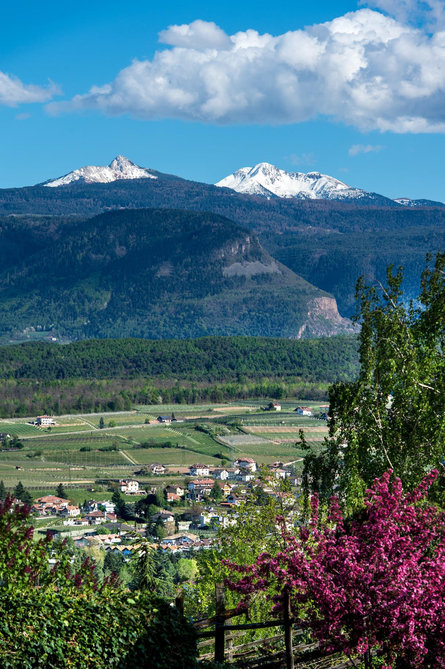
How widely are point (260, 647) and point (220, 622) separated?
5.09ft

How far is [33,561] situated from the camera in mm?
11719

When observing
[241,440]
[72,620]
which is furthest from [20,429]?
[72,620]

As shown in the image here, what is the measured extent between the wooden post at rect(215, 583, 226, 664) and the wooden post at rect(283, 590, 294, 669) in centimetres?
81

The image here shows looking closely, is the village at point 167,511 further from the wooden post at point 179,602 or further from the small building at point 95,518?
the wooden post at point 179,602

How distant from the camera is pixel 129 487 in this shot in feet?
347

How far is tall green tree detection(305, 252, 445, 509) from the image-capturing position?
17.2 meters

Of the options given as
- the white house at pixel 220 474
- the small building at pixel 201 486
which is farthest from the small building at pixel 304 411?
the small building at pixel 201 486

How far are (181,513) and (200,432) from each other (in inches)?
2160

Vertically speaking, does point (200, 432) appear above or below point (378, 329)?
below

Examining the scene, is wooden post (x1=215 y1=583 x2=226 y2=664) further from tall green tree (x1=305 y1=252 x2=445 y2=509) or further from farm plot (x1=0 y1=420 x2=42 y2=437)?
farm plot (x1=0 y1=420 x2=42 y2=437)

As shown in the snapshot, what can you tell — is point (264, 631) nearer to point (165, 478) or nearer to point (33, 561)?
point (33, 561)

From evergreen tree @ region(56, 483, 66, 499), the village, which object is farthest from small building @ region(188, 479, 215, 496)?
evergreen tree @ region(56, 483, 66, 499)

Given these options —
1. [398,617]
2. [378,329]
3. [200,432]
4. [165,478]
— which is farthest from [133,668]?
[200,432]

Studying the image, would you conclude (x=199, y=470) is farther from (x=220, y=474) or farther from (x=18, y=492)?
(x=18, y=492)
